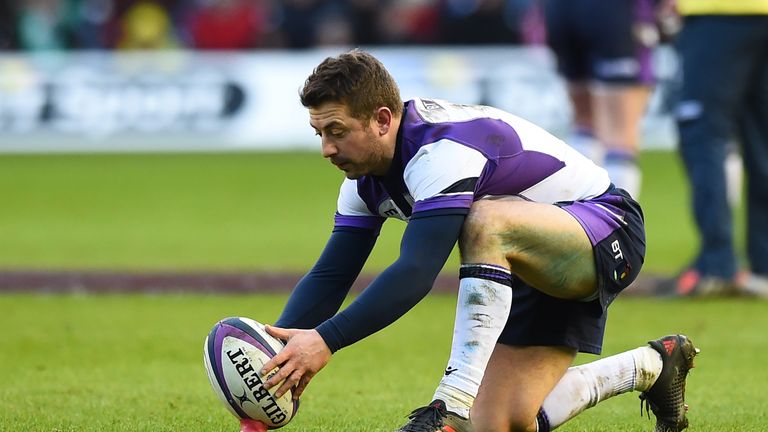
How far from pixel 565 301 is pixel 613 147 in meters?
4.95

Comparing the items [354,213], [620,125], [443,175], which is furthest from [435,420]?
[620,125]

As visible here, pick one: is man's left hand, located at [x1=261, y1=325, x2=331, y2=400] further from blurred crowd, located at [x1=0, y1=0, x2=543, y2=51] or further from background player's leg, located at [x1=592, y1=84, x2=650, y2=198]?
blurred crowd, located at [x1=0, y1=0, x2=543, y2=51]

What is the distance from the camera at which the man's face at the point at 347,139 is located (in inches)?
209

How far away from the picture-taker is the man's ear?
17.6 feet

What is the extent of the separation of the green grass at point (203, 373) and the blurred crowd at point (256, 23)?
1396 cm

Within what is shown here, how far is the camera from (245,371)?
17.1 ft

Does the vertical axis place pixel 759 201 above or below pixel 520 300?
below

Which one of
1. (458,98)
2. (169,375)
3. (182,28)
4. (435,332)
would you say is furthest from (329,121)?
(182,28)

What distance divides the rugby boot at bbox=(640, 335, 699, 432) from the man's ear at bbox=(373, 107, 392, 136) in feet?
4.85

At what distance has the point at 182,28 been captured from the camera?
26219 millimetres

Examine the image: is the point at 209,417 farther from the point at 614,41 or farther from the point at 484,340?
the point at 614,41

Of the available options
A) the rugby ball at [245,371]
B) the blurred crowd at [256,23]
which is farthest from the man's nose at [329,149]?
the blurred crowd at [256,23]

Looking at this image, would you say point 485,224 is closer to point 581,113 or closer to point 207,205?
point 581,113

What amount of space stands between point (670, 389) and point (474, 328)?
42.0 inches
